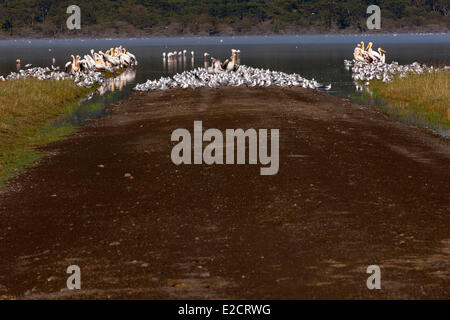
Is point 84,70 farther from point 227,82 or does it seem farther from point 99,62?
point 227,82

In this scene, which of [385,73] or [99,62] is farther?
[99,62]

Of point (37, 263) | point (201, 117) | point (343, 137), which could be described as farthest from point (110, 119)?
point (37, 263)

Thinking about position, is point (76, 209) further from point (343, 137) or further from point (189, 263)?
point (343, 137)

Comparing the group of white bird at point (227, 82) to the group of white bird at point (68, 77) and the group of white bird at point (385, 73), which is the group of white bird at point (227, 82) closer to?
the group of white bird at point (385, 73)

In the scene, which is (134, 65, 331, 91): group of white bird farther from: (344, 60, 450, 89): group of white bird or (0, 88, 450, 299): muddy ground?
(0, 88, 450, 299): muddy ground

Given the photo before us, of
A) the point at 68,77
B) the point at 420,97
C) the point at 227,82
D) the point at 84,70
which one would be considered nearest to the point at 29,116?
the point at 420,97

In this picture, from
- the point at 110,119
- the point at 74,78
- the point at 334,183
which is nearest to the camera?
the point at 334,183

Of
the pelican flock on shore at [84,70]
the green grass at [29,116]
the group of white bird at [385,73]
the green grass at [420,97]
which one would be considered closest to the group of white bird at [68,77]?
the pelican flock on shore at [84,70]
